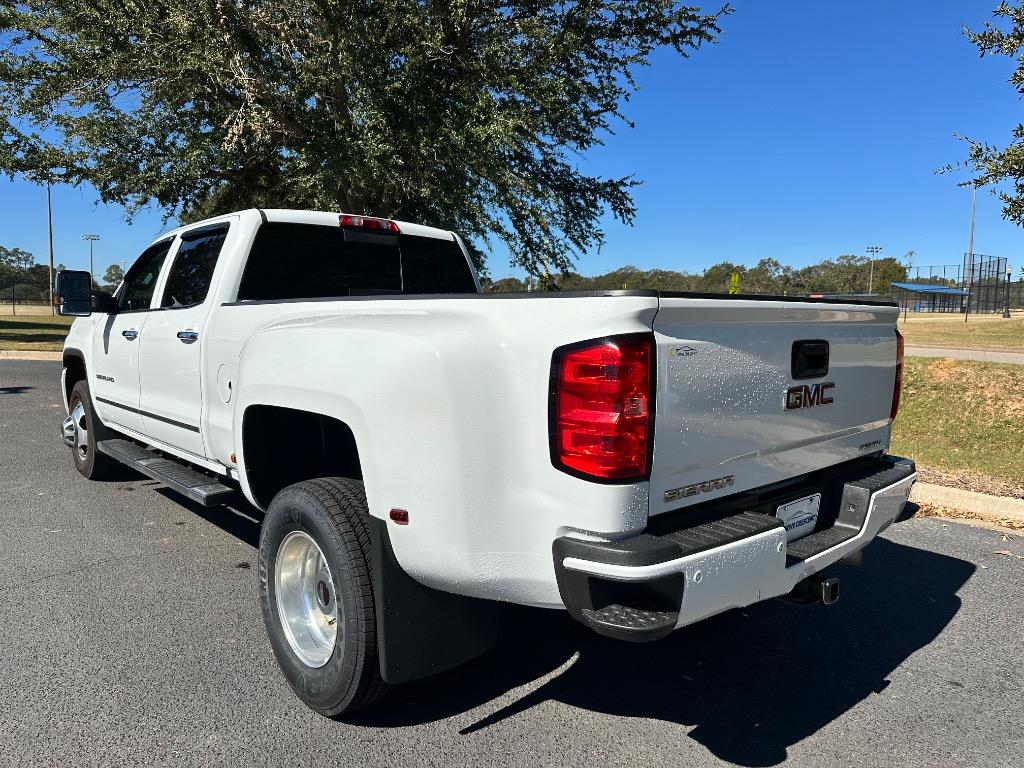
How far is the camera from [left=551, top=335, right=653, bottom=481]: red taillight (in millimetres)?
2160

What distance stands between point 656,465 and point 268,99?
11.9 metres

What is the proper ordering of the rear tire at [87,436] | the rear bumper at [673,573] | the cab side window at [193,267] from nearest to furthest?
the rear bumper at [673,573] → the cab side window at [193,267] → the rear tire at [87,436]

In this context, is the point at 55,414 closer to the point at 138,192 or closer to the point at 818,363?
A: the point at 138,192

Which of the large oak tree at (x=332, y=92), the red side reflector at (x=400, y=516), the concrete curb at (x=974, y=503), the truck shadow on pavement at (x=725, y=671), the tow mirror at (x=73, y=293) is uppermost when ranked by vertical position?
the large oak tree at (x=332, y=92)

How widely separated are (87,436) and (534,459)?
537cm

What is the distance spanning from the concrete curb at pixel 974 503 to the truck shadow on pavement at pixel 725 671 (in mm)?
1739

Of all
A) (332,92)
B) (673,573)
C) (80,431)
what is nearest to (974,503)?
(673,573)

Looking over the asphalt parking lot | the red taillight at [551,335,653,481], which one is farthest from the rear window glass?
the red taillight at [551,335,653,481]

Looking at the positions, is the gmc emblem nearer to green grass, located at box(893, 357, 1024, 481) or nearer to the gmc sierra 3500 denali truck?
the gmc sierra 3500 denali truck

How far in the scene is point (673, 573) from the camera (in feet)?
7.06

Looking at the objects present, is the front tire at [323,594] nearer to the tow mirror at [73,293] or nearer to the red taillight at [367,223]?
the red taillight at [367,223]

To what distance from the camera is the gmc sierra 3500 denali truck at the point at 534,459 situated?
86.3 inches

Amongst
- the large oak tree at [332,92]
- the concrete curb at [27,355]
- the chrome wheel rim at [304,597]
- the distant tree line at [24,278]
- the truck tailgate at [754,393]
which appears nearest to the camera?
the truck tailgate at [754,393]

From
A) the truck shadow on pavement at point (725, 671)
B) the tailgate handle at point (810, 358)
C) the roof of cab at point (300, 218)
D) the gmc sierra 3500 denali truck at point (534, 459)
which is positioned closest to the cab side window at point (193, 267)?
the roof of cab at point (300, 218)
